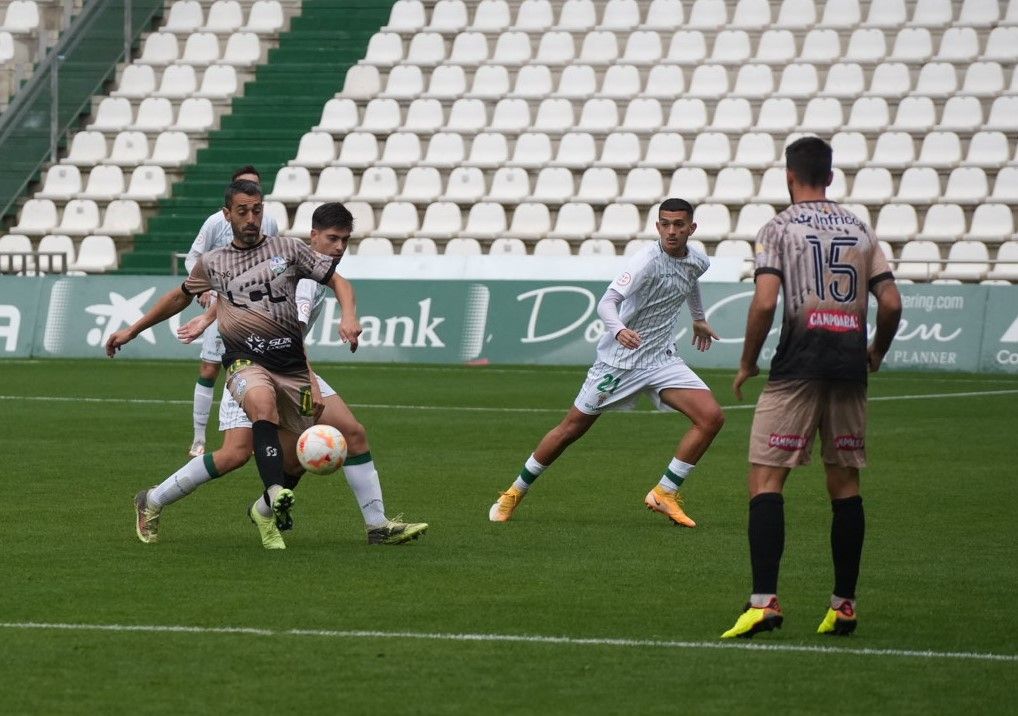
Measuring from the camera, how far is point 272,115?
3288 centimetres

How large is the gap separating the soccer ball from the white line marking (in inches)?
77.0

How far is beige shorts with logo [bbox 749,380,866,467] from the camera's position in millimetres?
7219

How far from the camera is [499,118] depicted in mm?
31281

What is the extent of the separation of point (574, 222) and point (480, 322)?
396cm

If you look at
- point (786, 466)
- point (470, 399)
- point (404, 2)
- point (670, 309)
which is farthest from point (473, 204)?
point (786, 466)

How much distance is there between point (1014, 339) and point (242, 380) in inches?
632

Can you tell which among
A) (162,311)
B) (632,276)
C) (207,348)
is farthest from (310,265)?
(207,348)

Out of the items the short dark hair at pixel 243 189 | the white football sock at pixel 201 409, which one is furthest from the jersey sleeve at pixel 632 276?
the white football sock at pixel 201 409

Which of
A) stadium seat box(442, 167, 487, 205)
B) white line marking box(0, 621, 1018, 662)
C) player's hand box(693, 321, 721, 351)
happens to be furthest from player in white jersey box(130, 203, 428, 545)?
stadium seat box(442, 167, 487, 205)

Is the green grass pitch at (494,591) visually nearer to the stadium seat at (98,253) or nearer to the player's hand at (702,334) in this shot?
the player's hand at (702,334)

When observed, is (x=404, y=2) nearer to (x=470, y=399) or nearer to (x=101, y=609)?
(x=470, y=399)

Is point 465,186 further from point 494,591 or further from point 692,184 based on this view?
point 494,591

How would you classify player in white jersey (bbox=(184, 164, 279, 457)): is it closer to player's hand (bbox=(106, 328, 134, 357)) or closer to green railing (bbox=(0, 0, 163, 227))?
player's hand (bbox=(106, 328, 134, 357))

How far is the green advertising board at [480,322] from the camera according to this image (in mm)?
23688
